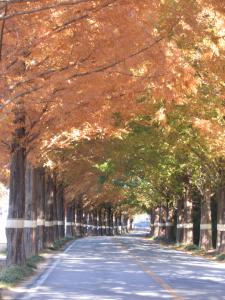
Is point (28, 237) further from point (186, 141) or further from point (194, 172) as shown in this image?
point (194, 172)

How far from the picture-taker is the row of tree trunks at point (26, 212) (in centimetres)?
2000

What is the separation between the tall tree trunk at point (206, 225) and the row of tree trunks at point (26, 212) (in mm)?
8427

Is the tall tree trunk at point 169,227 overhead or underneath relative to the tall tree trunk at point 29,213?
underneath

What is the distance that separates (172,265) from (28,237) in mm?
5659

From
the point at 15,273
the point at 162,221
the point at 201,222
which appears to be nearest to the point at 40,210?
the point at 201,222

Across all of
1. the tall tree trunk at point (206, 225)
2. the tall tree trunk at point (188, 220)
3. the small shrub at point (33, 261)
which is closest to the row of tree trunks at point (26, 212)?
the small shrub at point (33, 261)

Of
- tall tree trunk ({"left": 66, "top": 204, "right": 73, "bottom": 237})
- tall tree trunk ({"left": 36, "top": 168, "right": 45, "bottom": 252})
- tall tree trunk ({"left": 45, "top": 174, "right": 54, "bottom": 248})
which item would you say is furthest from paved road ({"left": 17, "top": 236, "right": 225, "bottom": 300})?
tall tree trunk ({"left": 66, "top": 204, "right": 73, "bottom": 237})

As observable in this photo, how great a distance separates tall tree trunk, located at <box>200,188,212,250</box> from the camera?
120ft

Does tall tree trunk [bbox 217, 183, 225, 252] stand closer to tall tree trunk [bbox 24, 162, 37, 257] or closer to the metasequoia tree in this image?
tall tree trunk [bbox 24, 162, 37, 257]

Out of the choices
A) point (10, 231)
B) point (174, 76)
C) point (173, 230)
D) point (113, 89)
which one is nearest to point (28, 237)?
point (10, 231)

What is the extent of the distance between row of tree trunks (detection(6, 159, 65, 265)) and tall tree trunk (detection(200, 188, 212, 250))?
27.6 ft

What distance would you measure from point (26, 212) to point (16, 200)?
5033mm

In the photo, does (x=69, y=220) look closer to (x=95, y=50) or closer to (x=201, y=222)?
(x=201, y=222)

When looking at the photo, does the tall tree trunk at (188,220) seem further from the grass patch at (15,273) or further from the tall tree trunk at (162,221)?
the grass patch at (15,273)
